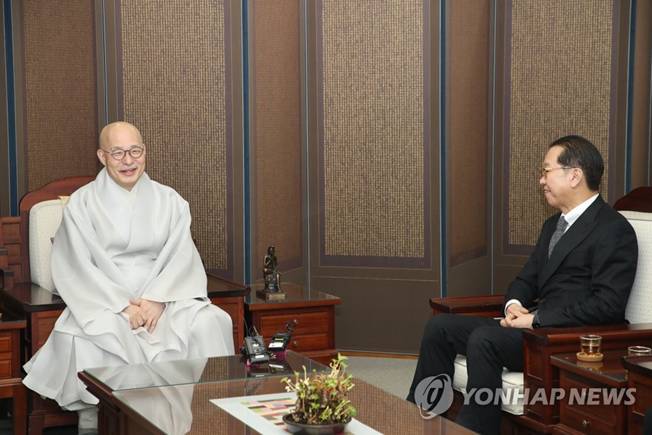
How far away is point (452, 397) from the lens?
3959mm

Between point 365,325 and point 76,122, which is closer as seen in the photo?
point 76,122

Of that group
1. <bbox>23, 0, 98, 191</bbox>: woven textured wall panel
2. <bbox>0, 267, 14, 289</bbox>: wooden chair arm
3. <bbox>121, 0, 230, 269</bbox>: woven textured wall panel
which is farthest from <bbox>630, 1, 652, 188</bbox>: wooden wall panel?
<bbox>0, 267, 14, 289</bbox>: wooden chair arm

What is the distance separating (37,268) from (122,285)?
0.64 m

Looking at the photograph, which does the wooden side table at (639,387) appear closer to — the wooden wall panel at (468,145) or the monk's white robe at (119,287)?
the monk's white robe at (119,287)

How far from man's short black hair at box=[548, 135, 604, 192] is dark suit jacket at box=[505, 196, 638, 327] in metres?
0.11

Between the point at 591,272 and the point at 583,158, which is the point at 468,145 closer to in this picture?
the point at 583,158

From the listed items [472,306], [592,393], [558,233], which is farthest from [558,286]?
[592,393]

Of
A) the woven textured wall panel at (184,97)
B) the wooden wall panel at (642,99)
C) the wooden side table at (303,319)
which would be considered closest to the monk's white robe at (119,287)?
the wooden side table at (303,319)

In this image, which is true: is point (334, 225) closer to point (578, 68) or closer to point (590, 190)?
point (578, 68)

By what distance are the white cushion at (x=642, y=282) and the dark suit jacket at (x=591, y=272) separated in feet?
0.26

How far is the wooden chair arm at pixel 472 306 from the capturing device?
4.11m

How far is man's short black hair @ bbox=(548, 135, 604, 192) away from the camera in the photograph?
3826 mm

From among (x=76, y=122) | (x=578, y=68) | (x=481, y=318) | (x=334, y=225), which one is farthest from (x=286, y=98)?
(x=481, y=318)

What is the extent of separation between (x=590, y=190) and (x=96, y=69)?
2.95 metres
